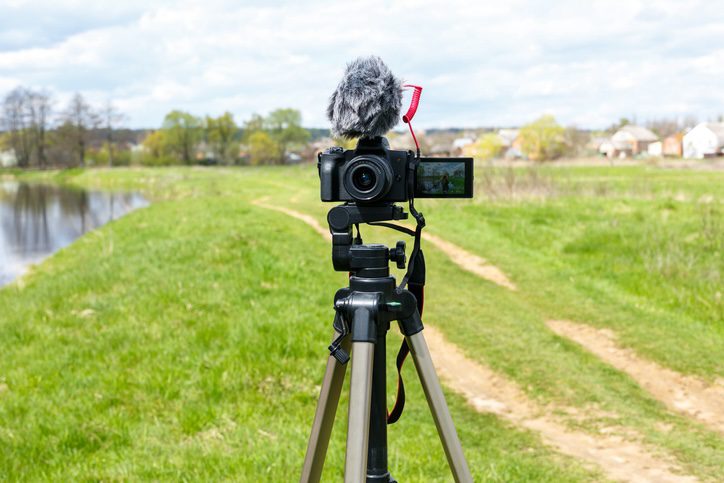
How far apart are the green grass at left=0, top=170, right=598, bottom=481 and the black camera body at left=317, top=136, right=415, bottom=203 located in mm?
2006

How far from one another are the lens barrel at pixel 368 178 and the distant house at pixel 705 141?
4837cm

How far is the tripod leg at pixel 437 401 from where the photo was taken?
7.42ft

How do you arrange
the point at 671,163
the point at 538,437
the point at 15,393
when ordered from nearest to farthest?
the point at 538,437
the point at 15,393
the point at 671,163

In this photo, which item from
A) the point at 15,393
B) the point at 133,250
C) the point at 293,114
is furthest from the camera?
the point at 293,114

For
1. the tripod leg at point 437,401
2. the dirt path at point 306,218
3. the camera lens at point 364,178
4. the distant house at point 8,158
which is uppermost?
the distant house at point 8,158

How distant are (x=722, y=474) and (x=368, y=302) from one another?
9.95ft

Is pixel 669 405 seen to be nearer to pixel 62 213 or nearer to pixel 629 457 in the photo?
pixel 629 457

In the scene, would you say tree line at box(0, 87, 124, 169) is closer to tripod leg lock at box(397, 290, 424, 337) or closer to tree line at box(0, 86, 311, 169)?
tree line at box(0, 86, 311, 169)

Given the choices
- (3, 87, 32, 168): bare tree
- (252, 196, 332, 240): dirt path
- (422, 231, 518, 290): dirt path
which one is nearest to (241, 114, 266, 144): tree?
(3, 87, 32, 168): bare tree

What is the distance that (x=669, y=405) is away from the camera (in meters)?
5.29

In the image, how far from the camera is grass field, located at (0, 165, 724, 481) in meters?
4.15

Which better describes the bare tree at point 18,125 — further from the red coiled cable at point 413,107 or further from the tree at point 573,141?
the red coiled cable at point 413,107

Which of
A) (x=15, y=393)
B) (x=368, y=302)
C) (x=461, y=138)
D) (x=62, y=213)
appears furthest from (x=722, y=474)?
(x=461, y=138)

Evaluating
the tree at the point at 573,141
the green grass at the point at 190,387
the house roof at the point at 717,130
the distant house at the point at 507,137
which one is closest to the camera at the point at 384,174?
the green grass at the point at 190,387
